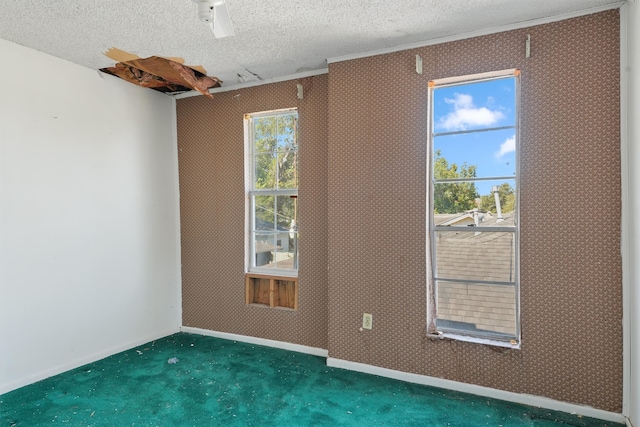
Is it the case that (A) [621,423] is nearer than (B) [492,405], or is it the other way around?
(A) [621,423]

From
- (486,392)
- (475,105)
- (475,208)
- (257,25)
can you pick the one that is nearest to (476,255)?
(475,208)

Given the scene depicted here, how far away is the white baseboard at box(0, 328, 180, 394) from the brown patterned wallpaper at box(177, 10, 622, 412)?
0.45m

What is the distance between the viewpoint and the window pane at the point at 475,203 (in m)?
2.61

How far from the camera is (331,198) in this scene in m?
3.12

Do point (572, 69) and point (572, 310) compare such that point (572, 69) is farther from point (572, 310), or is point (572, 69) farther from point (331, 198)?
point (331, 198)

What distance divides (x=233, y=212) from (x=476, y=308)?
2327 mm

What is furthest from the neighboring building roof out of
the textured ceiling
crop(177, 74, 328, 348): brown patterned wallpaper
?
the textured ceiling

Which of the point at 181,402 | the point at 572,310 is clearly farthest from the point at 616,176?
the point at 181,402

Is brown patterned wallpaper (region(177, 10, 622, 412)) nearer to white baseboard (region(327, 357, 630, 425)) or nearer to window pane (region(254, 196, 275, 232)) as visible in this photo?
white baseboard (region(327, 357, 630, 425))

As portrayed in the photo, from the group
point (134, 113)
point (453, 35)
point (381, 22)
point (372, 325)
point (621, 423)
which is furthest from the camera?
point (134, 113)

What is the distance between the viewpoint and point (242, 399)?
257 centimetres

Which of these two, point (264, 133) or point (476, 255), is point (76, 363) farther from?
point (476, 255)

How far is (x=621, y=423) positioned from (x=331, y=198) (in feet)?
7.69

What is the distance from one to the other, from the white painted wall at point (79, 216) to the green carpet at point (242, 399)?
1.14ft
